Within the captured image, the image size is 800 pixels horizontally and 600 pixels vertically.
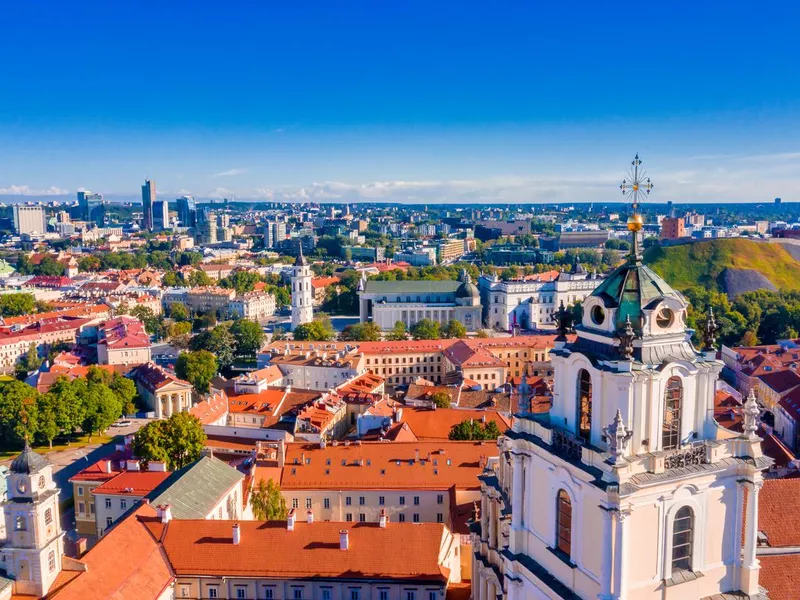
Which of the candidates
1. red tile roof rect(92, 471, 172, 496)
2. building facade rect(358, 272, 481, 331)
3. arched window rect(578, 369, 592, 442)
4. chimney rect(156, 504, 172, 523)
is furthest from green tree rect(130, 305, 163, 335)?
arched window rect(578, 369, 592, 442)

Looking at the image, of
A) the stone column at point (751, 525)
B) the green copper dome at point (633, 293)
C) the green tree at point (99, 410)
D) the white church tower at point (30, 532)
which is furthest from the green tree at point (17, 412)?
Result: the stone column at point (751, 525)

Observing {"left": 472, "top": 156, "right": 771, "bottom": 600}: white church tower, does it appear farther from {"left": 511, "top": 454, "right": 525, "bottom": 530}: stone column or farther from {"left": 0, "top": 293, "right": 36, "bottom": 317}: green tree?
{"left": 0, "top": 293, "right": 36, "bottom": 317}: green tree

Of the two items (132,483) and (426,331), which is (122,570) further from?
(426,331)

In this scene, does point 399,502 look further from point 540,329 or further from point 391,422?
point 540,329

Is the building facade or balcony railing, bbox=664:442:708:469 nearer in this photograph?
balcony railing, bbox=664:442:708:469

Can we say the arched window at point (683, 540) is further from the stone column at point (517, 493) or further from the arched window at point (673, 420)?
the stone column at point (517, 493)

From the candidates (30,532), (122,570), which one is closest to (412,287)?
(122,570)
